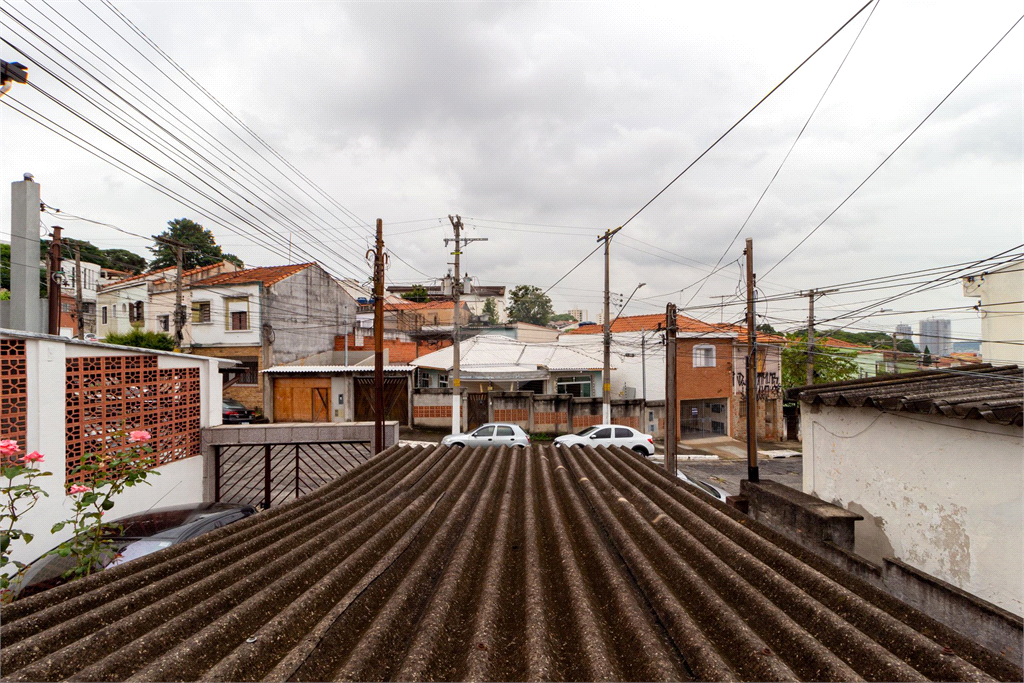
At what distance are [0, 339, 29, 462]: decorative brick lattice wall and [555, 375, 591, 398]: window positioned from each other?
740 inches

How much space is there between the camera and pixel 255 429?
404 inches

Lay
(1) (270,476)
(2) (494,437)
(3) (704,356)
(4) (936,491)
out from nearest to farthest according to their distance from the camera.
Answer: (4) (936,491) → (1) (270,476) → (2) (494,437) → (3) (704,356)

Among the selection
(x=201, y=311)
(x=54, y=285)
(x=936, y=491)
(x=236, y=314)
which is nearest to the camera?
(x=936, y=491)

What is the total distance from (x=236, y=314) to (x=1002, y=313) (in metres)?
30.5

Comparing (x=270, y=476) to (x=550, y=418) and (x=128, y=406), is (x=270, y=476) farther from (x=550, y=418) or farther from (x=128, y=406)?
(x=550, y=418)

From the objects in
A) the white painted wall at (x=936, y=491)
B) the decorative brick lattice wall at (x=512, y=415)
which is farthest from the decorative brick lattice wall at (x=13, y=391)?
the decorative brick lattice wall at (x=512, y=415)

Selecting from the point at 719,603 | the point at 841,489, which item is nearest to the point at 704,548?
the point at 719,603

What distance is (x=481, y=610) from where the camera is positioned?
212 centimetres

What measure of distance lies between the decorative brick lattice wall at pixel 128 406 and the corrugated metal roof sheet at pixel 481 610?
668 centimetres

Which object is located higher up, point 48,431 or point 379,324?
point 379,324

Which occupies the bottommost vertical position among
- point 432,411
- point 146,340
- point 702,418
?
point 702,418

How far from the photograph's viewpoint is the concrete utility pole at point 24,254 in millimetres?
8914

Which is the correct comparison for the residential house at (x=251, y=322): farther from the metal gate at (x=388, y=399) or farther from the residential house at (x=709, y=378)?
the residential house at (x=709, y=378)

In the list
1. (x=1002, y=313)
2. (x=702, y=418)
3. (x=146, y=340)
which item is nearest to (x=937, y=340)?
(x=1002, y=313)
